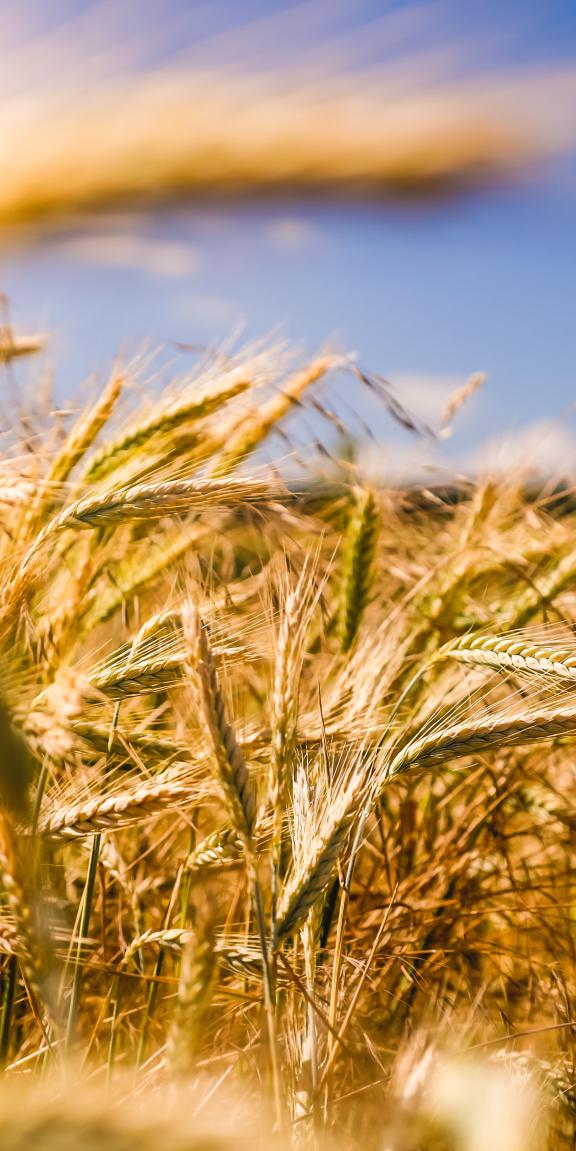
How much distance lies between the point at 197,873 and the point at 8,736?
1.81 feet

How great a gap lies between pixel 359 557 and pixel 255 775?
0.59 m

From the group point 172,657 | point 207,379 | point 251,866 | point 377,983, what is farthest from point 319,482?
point 251,866

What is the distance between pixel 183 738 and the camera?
3.99 feet

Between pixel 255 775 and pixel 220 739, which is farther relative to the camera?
pixel 255 775

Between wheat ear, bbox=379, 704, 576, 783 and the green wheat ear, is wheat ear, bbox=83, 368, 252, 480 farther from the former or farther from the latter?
wheat ear, bbox=379, 704, 576, 783

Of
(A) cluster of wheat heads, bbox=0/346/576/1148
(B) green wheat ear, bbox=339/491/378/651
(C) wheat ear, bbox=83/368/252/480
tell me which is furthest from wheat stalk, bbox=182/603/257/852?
(B) green wheat ear, bbox=339/491/378/651

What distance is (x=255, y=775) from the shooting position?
1124 millimetres

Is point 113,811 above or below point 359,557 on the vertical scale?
below

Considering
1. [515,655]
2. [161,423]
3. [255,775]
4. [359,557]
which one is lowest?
[255,775]

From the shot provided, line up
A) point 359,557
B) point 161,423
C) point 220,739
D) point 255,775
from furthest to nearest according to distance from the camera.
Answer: point 359,557, point 161,423, point 255,775, point 220,739

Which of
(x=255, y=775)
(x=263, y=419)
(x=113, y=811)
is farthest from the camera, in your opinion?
(x=263, y=419)

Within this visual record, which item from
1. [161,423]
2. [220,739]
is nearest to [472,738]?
[220,739]

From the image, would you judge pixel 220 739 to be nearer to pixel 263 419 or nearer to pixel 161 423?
pixel 161 423

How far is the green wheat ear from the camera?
157 centimetres
